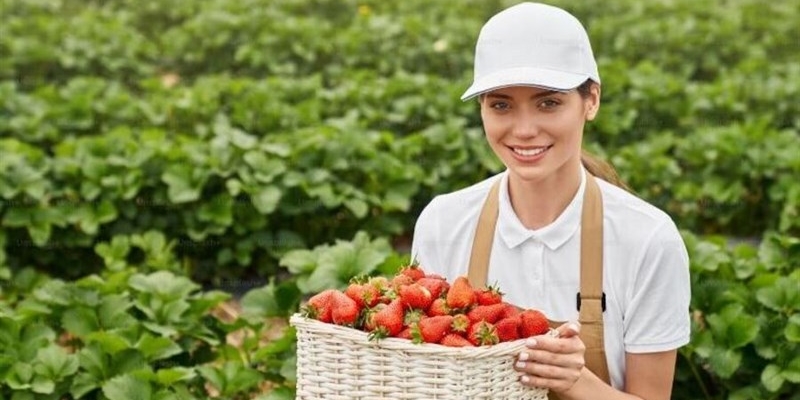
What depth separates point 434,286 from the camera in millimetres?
2352

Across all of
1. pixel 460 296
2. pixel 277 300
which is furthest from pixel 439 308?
pixel 277 300

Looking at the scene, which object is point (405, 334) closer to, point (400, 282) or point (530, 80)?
point (400, 282)

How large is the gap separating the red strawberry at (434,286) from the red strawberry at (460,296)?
0.04m

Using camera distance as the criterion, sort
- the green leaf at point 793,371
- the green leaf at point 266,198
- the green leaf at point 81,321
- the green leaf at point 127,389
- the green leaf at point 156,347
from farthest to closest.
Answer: the green leaf at point 266,198
the green leaf at point 81,321
the green leaf at point 156,347
the green leaf at point 793,371
the green leaf at point 127,389

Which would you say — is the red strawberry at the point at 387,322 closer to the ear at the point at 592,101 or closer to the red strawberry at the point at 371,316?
the red strawberry at the point at 371,316

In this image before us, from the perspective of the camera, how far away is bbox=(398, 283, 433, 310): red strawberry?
2.30 metres

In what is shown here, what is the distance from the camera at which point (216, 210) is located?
525cm

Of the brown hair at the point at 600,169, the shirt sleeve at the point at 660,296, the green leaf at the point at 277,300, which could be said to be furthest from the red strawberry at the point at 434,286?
the green leaf at the point at 277,300

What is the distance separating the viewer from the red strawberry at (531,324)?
231 centimetres

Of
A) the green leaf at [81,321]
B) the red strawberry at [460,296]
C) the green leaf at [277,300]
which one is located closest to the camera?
the red strawberry at [460,296]

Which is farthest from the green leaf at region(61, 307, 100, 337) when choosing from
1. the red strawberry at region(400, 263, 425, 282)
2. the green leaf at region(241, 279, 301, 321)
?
the red strawberry at region(400, 263, 425, 282)

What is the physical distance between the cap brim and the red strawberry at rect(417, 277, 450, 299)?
37 cm

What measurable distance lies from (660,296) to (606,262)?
128mm

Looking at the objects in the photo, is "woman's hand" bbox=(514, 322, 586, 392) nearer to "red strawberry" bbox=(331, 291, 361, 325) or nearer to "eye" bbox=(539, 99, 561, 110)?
"red strawberry" bbox=(331, 291, 361, 325)
